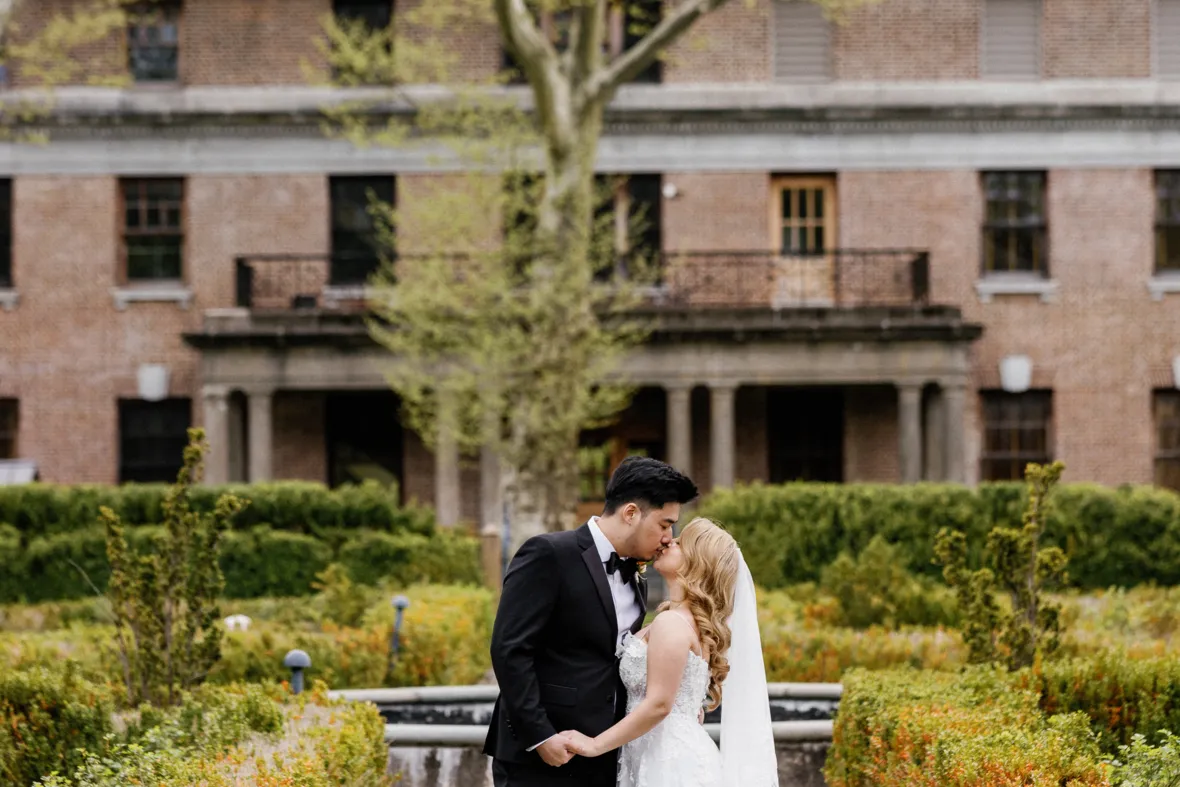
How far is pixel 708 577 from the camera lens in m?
5.41

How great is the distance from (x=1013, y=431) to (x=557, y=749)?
71.1 ft

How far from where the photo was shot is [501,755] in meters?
5.36

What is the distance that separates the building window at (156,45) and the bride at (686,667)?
74.9 feet

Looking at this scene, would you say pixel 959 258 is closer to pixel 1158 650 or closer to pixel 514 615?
pixel 1158 650

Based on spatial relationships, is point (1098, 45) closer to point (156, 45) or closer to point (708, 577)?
point (156, 45)

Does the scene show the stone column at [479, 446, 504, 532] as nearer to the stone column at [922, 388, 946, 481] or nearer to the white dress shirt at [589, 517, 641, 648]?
the stone column at [922, 388, 946, 481]

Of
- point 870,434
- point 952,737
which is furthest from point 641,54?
point 952,737

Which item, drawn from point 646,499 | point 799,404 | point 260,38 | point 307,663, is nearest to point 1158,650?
point 307,663

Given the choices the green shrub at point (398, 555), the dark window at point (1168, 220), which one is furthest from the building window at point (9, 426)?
the dark window at point (1168, 220)

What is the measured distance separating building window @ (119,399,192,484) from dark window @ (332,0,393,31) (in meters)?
7.75

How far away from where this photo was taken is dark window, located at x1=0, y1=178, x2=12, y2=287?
25797 millimetres

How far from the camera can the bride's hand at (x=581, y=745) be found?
17.0 ft

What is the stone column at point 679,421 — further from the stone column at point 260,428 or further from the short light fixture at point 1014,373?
the stone column at point 260,428

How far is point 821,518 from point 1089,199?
439 inches
